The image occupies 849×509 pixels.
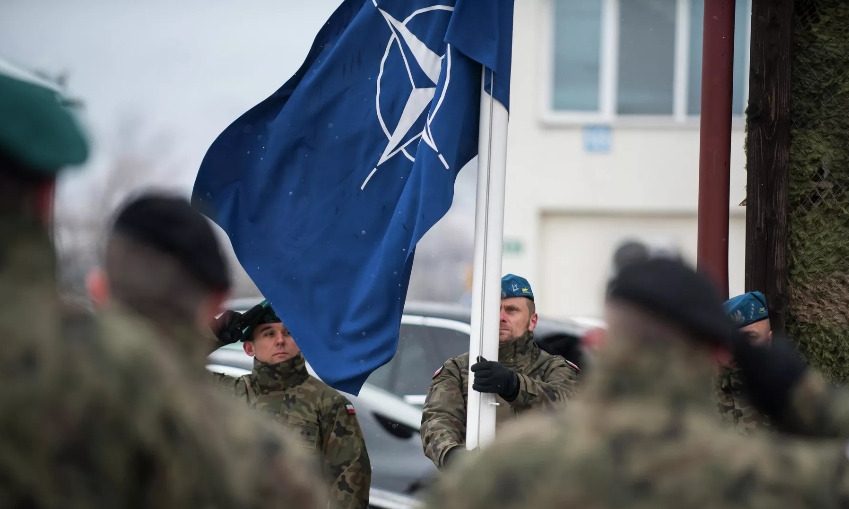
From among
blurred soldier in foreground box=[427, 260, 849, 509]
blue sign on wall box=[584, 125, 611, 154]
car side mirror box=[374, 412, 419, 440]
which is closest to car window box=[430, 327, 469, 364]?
car side mirror box=[374, 412, 419, 440]

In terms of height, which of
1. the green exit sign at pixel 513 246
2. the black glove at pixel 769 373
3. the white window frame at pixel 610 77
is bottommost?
the black glove at pixel 769 373

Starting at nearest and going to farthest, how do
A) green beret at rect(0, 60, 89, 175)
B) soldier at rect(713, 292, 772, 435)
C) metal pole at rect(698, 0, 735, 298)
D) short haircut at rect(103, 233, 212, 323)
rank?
green beret at rect(0, 60, 89, 175)
short haircut at rect(103, 233, 212, 323)
soldier at rect(713, 292, 772, 435)
metal pole at rect(698, 0, 735, 298)

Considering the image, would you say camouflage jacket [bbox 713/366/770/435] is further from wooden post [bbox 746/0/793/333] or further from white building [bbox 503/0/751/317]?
white building [bbox 503/0/751/317]

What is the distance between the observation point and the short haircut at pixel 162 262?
1.97 m

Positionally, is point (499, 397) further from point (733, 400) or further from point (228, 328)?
point (228, 328)

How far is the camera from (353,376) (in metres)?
4.39

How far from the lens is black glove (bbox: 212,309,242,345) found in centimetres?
523

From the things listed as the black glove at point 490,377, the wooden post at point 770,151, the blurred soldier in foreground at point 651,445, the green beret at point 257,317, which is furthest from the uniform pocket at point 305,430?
the blurred soldier in foreground at point 651,445

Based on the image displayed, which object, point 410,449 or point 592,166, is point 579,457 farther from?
point 592,166

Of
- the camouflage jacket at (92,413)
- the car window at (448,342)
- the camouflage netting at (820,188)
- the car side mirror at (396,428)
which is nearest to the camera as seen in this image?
the camouflage jacket at (92,413)

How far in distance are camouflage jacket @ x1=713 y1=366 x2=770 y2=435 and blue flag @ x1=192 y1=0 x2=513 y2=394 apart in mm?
1327

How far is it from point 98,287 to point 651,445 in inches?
42.9

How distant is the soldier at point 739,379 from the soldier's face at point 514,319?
3.01 ft

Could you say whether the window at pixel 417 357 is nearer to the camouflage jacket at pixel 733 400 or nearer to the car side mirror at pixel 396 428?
the car side mirror at pixel 396 428
